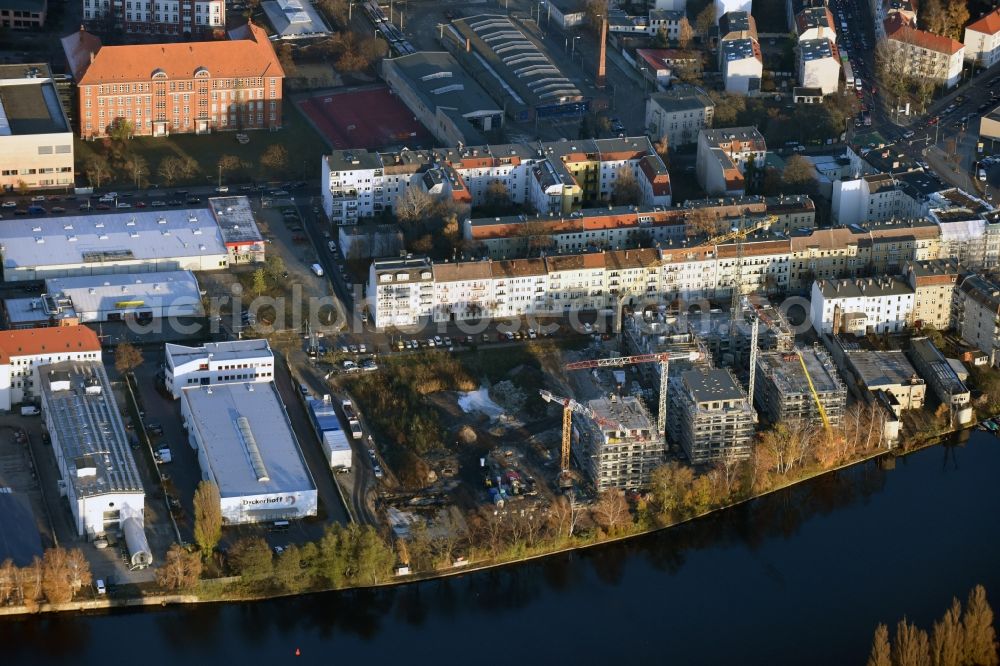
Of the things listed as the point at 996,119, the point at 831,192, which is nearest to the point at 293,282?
the point at 831,192

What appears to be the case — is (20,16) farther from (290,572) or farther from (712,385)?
(290,572)

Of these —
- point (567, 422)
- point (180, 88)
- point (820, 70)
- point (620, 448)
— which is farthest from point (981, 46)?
point (567, 422)

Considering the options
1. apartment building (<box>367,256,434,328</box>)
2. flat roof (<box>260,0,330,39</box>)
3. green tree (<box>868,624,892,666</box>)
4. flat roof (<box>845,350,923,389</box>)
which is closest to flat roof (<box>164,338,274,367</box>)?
apartment building (<box>367,256,434,328</box>)

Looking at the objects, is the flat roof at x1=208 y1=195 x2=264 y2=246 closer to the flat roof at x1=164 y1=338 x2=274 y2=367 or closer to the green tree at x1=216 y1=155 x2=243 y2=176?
the green tree at x1=216 y1=155 x2=243 y2=176

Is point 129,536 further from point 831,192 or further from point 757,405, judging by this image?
point 831,192

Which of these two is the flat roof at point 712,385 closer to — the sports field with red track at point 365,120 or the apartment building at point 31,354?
the apartment building at point 31,354

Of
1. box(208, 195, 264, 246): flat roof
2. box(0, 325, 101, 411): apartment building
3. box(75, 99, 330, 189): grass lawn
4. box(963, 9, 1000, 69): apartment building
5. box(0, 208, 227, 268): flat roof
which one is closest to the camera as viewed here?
box(0, 325, 101, 411): apartment building

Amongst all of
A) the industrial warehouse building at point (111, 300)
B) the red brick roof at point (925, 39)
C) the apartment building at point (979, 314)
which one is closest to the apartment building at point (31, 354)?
the industrial warehouse building at point (111, 300)
